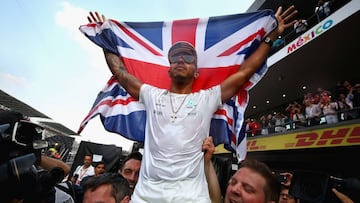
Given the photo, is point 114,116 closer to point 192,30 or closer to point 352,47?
point 192,30

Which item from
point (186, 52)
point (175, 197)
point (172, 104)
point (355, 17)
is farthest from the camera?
point (355, 17)

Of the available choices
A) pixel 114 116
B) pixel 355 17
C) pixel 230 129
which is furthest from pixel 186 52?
pixel 355 17

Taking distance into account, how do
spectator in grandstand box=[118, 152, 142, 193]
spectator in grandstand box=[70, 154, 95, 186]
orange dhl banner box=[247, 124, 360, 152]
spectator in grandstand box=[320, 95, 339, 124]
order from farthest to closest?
spectator in grandstand box=[320, 95, 339, 124]
orange dhl banner box=[247, 124, 360, 152]
spectator in grandstand box=[70, 154, 95, 186]
spectator in grandstand box=[118, 152, 142, 193]

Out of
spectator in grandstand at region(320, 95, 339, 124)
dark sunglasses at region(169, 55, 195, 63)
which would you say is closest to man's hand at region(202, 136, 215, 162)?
dark sunglasses at region(169, 55, 195, 63)

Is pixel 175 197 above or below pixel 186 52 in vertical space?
below

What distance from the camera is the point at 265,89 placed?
1212cm

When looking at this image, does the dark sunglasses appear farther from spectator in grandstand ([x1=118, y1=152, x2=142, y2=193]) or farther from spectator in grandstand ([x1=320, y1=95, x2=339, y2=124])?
spectator in grandstand ([x1=320, y1=95, x2=339, y2=124])

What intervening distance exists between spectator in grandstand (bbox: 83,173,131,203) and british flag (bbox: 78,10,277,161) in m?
0.45

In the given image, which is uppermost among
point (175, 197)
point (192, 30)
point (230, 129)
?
point (192, 30)

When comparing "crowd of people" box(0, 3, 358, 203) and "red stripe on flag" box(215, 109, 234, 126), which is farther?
"red stripe on flag" box(215, 109, 234, 126)

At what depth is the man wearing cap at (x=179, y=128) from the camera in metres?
1.29

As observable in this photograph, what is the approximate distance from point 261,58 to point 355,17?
252 inches

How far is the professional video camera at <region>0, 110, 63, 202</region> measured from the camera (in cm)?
76

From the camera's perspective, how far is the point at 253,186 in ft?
4.62
